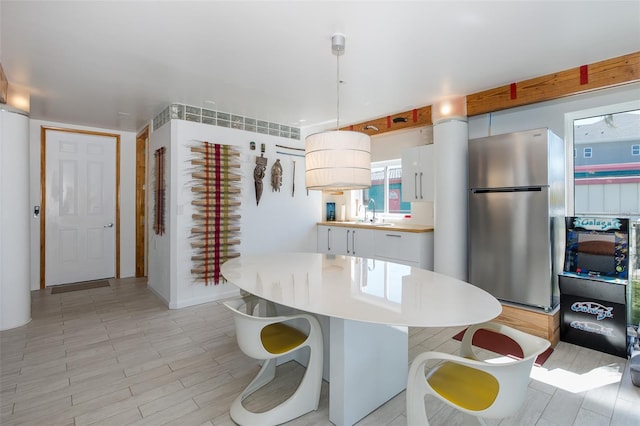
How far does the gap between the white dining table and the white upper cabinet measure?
6.43ft

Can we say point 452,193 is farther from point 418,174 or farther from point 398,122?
point 398,122

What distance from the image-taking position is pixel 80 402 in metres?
1.95

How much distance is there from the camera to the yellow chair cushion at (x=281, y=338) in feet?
5.74

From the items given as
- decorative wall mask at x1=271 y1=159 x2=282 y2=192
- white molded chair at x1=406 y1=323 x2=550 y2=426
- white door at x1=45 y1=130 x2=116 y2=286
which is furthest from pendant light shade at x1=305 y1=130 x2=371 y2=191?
white door at x1=45 y1=130 x2=116 y2=286

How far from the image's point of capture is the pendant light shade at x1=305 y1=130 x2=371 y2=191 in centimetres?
212

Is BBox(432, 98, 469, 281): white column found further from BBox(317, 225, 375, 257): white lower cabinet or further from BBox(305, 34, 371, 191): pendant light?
BBox(305, 34, 371, 191): pendant light

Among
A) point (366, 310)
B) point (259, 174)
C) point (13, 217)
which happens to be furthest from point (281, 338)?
point (13, 217)

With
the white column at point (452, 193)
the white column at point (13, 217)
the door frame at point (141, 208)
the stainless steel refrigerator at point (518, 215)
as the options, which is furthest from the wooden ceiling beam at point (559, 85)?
the door frame at point (141, 208)

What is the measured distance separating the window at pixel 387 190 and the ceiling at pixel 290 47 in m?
1.34

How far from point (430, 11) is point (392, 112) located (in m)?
2.21

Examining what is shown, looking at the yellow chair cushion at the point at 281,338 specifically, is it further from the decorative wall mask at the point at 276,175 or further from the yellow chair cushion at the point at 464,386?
the decorative wall mask at the point at 276,175

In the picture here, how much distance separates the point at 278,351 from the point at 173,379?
1047 millimetres

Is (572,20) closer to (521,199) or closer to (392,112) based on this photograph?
(521,199)

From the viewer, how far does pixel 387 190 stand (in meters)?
4.91
